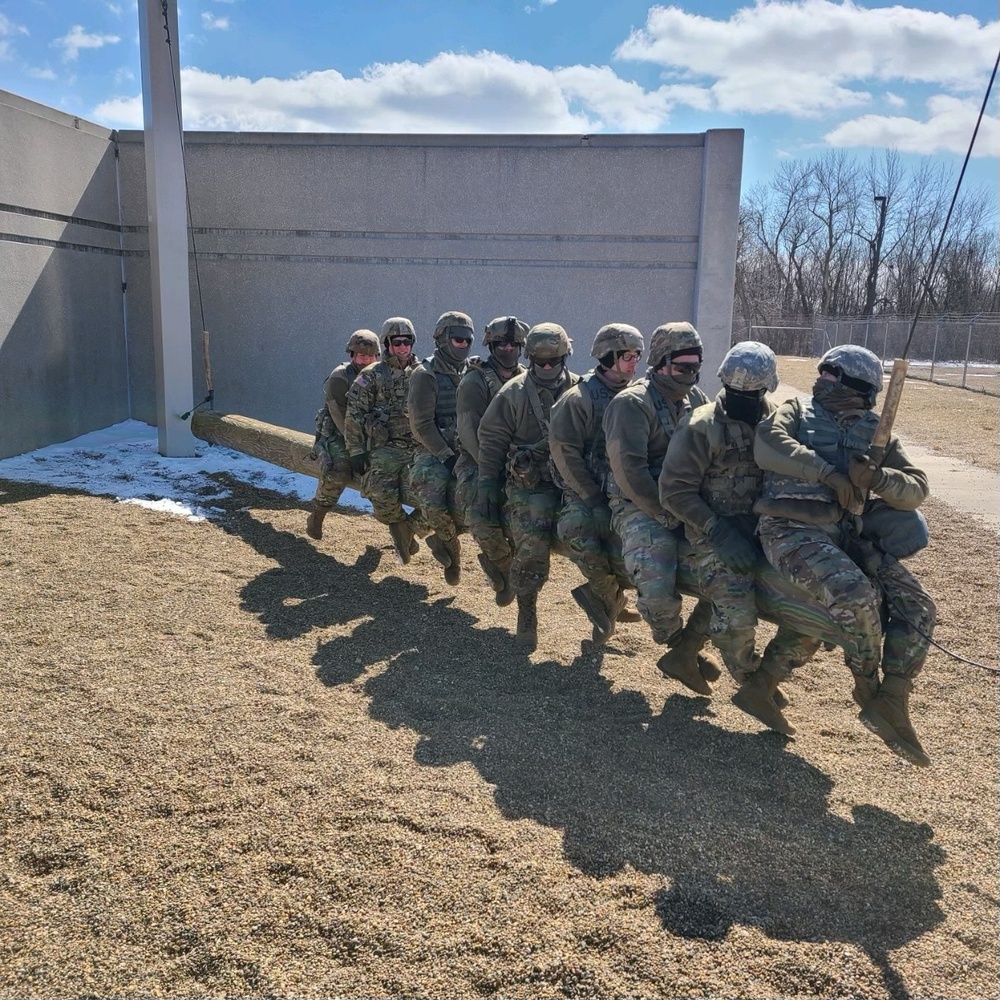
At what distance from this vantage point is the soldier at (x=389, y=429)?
6922 mm

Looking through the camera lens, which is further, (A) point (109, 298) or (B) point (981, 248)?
(B) point (981, 248)

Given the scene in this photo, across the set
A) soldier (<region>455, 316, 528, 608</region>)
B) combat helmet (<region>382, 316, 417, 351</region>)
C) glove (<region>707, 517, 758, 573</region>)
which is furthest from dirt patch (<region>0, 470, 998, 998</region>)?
combat helmet (<region>382, 316, 417, 351</region>)

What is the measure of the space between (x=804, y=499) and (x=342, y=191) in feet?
29.7

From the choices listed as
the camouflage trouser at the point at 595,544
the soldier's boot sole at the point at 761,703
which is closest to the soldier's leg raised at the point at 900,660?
the soldier's boot sole at the point at 761,703

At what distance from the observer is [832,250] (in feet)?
153

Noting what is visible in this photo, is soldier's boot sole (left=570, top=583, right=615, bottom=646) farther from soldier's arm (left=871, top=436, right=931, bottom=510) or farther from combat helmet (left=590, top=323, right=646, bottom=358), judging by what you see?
soldier's arm (left=871, top=436, right=931, bottom=510)

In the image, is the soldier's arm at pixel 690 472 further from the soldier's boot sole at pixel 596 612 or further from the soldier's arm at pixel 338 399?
the soldier's arm at pixel 338 399

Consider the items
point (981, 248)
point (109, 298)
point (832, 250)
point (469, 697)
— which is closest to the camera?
point (469, 697)

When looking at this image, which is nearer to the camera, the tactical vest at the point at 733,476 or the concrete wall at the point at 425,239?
the tactical vest at the point at 733,476

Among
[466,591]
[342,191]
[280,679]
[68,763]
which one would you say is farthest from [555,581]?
[342,191]

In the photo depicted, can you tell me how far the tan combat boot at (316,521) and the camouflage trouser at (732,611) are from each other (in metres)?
4.33

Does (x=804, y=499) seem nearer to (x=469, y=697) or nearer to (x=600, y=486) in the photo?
(x=600, y=486)

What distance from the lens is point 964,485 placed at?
34.5 feet

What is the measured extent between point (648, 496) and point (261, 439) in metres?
5.81
